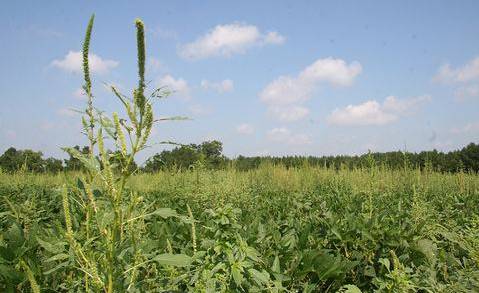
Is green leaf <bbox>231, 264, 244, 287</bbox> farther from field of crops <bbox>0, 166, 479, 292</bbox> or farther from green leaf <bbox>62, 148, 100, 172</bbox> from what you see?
green leaf <bbox>62, 148, 100, 172</bbox>

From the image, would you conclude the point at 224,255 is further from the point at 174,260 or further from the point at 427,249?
the point at 427,249

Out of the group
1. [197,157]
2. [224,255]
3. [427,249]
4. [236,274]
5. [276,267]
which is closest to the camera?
[236,274]

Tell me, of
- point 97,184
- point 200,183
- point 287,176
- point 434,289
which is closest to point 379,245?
point 434,289

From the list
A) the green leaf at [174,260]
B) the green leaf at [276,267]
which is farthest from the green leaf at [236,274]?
the green leaf at [276,267]

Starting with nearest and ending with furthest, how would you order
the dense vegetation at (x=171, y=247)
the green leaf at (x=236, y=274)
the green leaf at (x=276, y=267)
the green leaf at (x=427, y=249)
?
1. the dense vegetation at (x=171, y=247)
2. the green leaf at (x=236, y=274)
3. the green leaf at (x=276, y=267)
4. the green leaf at (x=427, y=249)

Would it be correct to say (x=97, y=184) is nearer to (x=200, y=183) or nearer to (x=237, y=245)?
(x=237, y=245)

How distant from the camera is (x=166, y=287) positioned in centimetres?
161

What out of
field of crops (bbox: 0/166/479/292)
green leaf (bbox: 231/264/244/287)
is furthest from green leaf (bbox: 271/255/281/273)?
green leaf (bbox: 231/264/244/287)

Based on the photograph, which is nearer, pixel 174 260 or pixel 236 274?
pixel 174 260

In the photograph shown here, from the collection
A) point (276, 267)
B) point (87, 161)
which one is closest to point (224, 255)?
point (276, 267)

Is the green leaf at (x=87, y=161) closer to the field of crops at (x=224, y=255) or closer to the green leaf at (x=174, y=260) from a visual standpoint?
the field of crops at (x=224, y=255)

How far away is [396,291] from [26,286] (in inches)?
69.2

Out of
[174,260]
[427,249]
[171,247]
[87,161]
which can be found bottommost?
[427,249]

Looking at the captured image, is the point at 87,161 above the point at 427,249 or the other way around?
above
